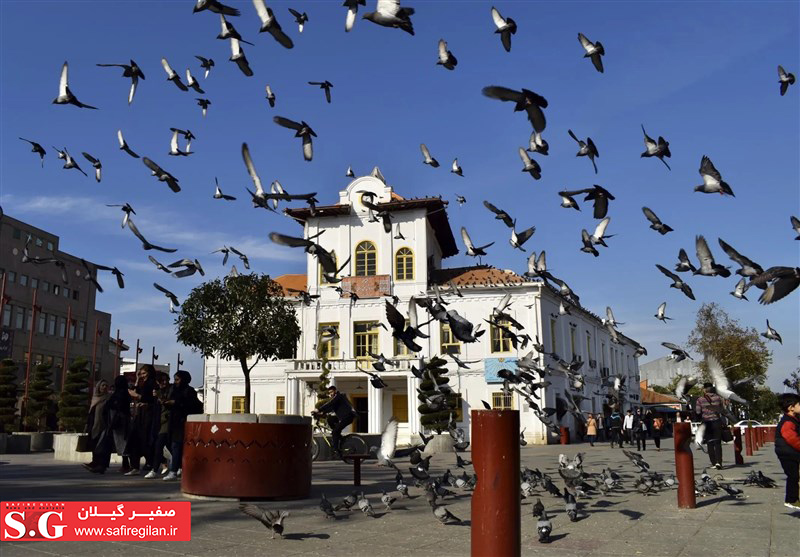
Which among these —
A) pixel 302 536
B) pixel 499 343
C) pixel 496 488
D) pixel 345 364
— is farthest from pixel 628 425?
pixel 496 488

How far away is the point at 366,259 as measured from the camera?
38250 millimetres

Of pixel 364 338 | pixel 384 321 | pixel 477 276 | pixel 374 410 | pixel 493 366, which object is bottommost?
pixel 374 410

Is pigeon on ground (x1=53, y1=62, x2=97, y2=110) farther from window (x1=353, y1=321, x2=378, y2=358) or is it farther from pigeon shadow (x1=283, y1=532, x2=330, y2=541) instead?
window (x1=353, y1=321, x2=378, y2=358)

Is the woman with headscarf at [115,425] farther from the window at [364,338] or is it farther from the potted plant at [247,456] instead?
the window at [364,338]

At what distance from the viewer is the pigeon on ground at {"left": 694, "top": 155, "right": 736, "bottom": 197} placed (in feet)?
32.8

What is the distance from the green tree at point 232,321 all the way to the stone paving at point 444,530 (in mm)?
15368

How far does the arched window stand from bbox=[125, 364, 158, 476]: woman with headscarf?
25252 millimetres

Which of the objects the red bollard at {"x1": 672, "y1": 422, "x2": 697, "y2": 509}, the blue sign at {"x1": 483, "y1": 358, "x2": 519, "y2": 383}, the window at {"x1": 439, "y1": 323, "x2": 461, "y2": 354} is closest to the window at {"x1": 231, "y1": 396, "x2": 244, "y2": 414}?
the window at {"x1": 439, "y1": 323, "x2": 461, "y2": 354}

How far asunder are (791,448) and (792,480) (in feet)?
1.29

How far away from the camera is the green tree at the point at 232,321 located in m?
25.3

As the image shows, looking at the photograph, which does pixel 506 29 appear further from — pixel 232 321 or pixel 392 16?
pixel 232 321

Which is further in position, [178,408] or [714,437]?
[714,437]

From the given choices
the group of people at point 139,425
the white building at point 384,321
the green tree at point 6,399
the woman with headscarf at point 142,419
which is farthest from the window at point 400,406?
the woman with headscarf at point 142,419

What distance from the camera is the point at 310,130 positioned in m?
10.9
